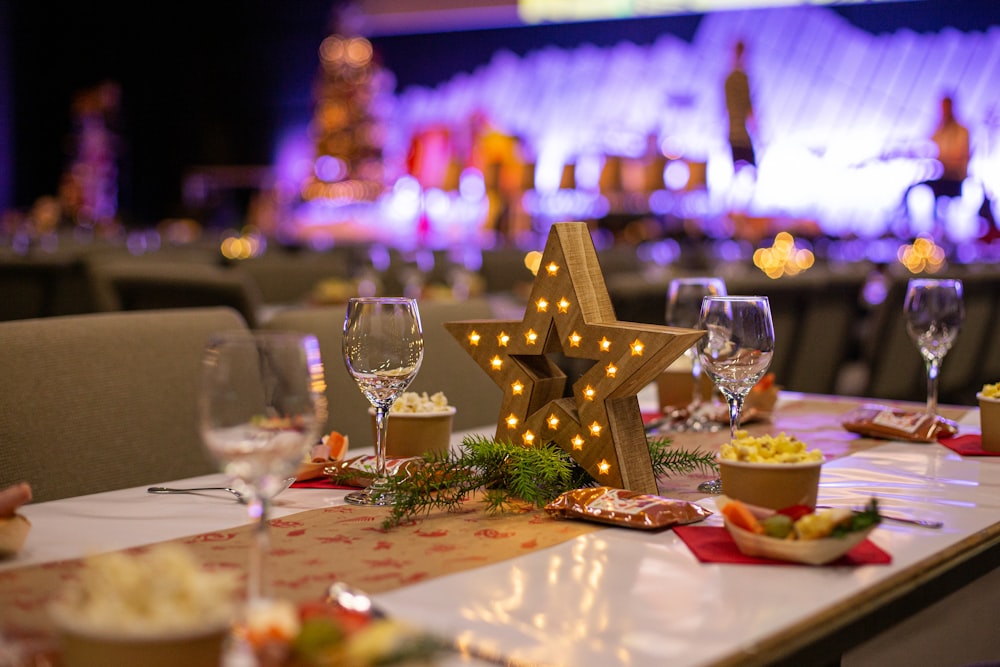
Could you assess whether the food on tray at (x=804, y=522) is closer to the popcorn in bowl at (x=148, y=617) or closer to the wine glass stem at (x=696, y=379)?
the popcorn in bowl at (x=148, y=617)

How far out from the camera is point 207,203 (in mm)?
14531

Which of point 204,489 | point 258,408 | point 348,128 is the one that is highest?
point 348,128

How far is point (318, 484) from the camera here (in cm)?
122

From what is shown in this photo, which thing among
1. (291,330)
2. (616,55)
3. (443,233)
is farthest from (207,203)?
(291,330)

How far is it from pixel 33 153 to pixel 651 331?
1540cm

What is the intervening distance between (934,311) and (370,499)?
36.2 inches

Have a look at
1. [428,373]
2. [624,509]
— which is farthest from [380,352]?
[428,373]

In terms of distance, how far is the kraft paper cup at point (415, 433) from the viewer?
1294 mm

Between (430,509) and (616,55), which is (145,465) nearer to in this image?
(430,509)

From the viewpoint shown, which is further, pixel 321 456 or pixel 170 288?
pixel 170 288

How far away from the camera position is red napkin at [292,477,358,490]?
3.97 ft

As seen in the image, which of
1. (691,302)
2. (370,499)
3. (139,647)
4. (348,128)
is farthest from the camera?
(348,128)

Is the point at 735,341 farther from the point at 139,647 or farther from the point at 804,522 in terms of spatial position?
the point at 139,647

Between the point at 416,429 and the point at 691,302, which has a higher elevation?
the point at 691,302
